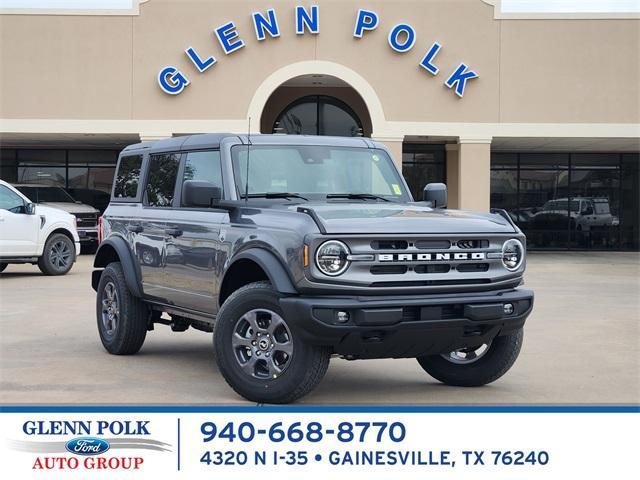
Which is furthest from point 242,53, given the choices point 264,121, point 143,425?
point 143,425

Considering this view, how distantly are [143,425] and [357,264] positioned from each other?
6.93 ft

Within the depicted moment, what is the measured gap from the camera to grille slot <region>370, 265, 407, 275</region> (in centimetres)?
680

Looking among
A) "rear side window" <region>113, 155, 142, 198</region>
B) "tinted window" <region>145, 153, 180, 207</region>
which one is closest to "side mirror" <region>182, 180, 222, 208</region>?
"tinted window" <region>145, 153, 180, 207</region>

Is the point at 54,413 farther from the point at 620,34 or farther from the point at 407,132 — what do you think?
the point at 620,34

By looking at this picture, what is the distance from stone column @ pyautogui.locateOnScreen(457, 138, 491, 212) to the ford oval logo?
21.6 m

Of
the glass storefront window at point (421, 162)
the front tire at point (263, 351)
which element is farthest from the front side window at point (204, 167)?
the glass storefront window at point (421, 162)

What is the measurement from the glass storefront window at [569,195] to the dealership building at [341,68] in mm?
4991

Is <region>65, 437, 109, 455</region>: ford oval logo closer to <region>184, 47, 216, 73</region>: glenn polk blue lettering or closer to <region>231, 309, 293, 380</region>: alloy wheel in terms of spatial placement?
<region>231, 309, 293, 380</region>: alloy wheel

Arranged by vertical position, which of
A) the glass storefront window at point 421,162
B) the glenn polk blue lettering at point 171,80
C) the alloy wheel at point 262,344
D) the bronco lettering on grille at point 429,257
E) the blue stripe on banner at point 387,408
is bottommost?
the blue stripe on banner at point 387,408

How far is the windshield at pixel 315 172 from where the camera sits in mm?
8094

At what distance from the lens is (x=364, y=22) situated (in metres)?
25.6

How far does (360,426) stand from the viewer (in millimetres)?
5234

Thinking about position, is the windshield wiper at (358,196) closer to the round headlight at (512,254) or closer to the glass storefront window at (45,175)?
the round headlight at (512,254)

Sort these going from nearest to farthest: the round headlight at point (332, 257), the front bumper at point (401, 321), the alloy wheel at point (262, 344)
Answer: the front bumper at point (401, 321) < the round headlight at point (332, 257) < the alloy wheel at point (262, 344)
